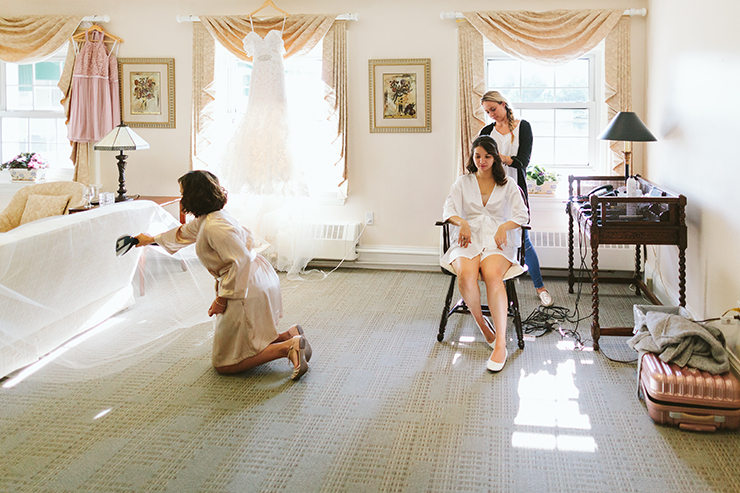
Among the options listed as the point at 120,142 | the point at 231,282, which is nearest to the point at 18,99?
the point at 120,142

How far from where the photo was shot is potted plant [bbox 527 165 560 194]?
5254 mm

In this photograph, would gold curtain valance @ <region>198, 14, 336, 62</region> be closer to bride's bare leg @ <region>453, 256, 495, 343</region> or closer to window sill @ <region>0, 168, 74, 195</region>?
window sill @ <region>0, 168, 74, 195</region>

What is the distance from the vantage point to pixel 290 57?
5.43 metres

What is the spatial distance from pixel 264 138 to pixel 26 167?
A: 2.47 meters

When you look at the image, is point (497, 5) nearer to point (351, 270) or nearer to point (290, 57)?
point (290, 57)

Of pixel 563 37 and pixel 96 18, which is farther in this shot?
pixel 96 18

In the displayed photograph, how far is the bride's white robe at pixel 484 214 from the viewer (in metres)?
3.64

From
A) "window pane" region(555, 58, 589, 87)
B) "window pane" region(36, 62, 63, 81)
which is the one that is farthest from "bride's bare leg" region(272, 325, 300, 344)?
"window pane" region(36, 62, 63, 81)

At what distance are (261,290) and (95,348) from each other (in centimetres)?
113

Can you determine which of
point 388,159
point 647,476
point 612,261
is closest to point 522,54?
point 388,159

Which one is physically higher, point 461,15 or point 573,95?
point 461,15

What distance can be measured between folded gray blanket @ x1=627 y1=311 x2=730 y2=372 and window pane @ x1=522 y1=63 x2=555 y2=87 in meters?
2.98

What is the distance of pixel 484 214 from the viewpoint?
12.3 ft

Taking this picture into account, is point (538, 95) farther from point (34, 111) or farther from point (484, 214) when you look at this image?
point (34, 111)
